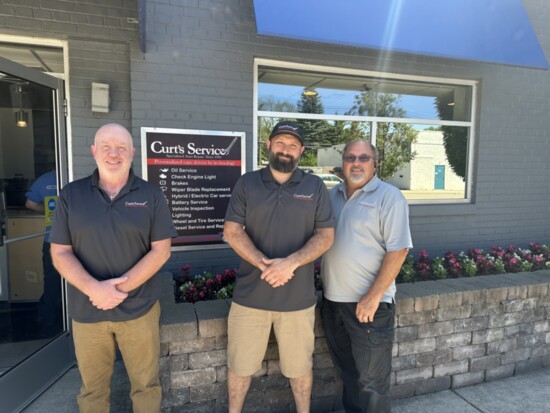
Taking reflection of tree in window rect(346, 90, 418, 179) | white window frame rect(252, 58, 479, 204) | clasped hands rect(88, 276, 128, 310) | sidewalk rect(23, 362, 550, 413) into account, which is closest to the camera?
clasped hands rect(88, 276, 128, 310)

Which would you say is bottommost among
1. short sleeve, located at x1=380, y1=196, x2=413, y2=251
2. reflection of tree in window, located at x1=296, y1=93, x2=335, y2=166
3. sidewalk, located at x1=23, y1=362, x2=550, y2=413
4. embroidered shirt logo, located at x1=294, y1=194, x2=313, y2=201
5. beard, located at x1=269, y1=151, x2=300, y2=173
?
sidewalk, located at x1=23, y1=362, x2=550, y2=413

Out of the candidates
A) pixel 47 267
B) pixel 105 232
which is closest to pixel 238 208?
pixel 105 232

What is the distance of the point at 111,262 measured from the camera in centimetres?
208

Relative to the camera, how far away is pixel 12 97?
10.1 ft

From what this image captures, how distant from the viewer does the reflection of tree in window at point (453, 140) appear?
17.0 feet

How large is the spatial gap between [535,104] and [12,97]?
20.1 ft

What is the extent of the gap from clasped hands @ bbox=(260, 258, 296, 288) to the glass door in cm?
200

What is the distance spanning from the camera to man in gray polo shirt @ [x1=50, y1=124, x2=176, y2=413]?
6.72 ft

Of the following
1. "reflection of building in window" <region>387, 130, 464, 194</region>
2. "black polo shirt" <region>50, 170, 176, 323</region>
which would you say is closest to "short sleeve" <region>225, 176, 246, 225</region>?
"black polo shirt" <region>50, 170, 176, 323</region>

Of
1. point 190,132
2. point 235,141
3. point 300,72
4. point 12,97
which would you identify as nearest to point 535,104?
point 300,72

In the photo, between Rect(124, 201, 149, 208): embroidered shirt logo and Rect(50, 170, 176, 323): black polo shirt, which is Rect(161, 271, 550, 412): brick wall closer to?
Rect(50, 170, 176, 323): black polo shirt

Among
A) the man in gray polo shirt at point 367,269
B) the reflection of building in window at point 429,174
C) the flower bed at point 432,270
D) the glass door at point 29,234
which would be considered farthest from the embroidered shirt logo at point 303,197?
the reflection of building in window at point 429,174

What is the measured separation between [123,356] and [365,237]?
5.24 ft

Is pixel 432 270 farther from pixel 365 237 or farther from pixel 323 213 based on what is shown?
pixel 323 213
